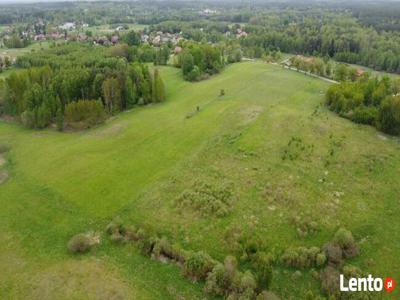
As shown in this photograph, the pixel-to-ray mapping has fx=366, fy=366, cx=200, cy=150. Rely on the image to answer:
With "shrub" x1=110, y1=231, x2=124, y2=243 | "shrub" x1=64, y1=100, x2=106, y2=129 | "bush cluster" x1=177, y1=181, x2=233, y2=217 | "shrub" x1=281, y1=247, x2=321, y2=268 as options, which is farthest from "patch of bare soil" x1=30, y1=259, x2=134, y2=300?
"shrub" x1=64, y1=100, x2=106, y2=129

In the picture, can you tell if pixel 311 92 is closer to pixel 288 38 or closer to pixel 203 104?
pixel 203 104

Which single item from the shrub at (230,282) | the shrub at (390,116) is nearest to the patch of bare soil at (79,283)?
the shrub at (230,282)

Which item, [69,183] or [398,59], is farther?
[398,59]

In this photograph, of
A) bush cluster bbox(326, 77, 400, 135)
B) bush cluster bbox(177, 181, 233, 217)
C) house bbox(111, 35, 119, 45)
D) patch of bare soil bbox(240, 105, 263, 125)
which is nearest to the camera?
bush cluster bbox(177, 181, 233, 217)

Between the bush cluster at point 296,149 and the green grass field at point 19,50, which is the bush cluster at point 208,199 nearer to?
the bush cluster at point 296,149

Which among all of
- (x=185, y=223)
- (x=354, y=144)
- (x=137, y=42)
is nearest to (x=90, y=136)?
(x=185, y=223)

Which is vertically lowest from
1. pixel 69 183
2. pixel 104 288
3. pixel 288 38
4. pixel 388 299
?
pixel 388 299

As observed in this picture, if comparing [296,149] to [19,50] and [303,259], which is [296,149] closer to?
[303,259]

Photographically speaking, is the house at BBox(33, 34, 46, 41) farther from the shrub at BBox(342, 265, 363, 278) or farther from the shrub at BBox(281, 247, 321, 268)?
the shrub at BBox(342, 265, 363, 278)
